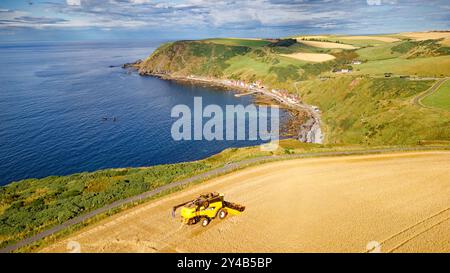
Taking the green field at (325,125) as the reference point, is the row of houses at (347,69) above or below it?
above

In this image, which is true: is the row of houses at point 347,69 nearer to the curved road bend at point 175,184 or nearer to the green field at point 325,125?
the green field at point 325,125

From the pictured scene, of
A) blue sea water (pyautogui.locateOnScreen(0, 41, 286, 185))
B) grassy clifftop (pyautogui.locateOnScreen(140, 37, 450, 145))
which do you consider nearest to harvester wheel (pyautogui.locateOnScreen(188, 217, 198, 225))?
grassy clifftop (pyautogui.locateOnScreen(140, 37, 450, 145))

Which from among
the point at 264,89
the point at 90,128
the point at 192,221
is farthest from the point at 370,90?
the point at 192,221

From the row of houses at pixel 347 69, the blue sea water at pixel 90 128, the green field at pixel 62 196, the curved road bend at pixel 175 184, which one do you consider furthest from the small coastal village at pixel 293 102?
the green field at pixel 62 196

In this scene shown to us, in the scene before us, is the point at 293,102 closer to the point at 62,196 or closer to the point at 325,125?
the point at 325,125

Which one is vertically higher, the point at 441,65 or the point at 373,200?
the point at 441,65

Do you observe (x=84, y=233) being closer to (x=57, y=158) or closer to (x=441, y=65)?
(x=57, y=158)

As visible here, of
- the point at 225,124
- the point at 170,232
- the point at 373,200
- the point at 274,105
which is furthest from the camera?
the point at 274,105
